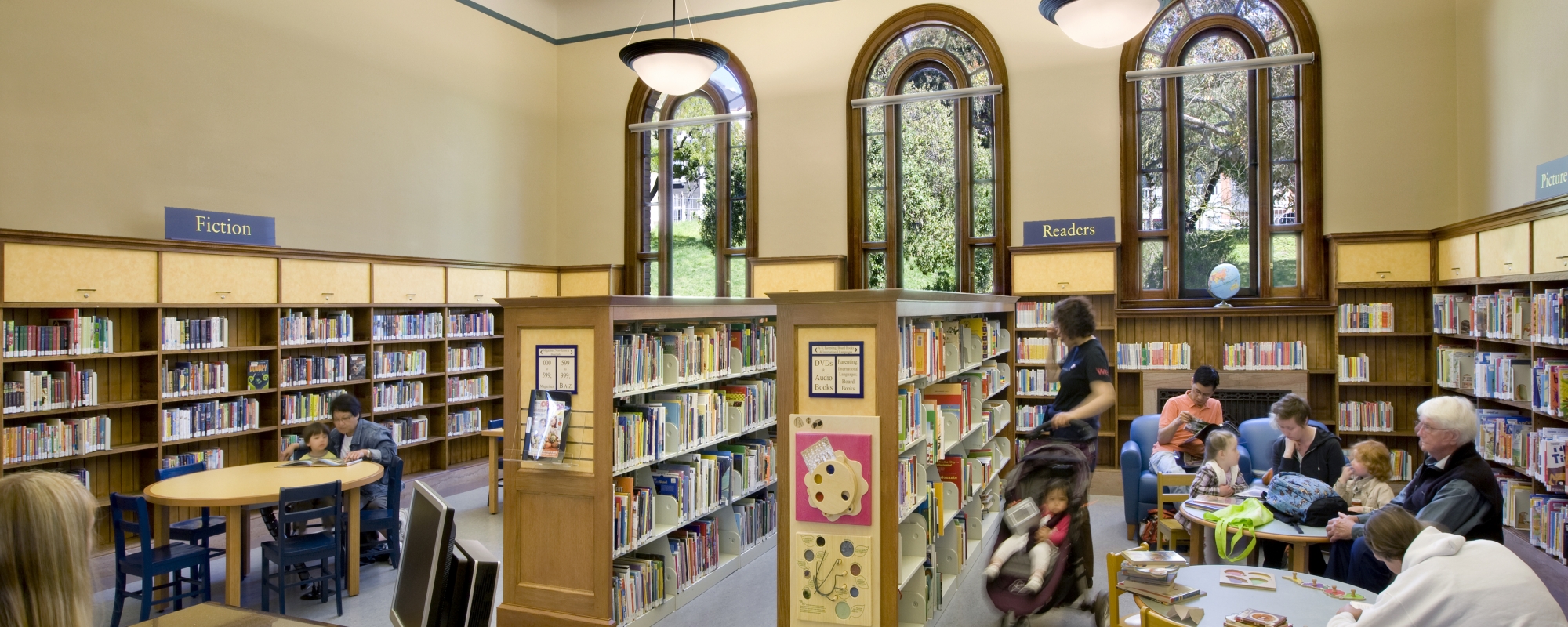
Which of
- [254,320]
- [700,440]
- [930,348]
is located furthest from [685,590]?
[254,320]

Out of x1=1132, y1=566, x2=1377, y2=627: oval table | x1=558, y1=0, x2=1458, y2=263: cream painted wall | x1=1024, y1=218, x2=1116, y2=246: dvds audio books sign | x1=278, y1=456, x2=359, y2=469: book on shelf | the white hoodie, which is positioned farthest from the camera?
x1=1024, y1=218, x2=1116, y2=246: dvds audio books sign

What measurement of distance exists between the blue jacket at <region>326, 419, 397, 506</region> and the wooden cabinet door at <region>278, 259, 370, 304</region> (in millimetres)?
1819

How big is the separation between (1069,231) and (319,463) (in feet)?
22.7

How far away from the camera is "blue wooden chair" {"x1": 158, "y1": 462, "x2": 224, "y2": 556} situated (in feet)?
16.3

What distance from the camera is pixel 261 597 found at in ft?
16.9

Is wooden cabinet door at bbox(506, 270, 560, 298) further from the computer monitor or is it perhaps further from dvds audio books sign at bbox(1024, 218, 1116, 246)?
the computer monitor

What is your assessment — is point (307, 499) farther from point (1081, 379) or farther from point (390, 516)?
point (1081, 379)

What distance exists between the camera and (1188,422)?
239 inches

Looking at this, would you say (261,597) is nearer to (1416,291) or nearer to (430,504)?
(430,504)

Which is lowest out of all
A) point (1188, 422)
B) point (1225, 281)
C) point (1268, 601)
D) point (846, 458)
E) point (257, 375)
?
point (1268, 601)

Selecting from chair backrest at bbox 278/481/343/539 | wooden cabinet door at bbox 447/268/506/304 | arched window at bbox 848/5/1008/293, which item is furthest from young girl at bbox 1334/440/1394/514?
wooden cabinet door at bbox 447/268/506/304

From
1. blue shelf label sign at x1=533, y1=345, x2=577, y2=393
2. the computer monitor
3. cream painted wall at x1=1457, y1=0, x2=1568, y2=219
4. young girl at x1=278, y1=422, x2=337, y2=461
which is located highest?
cream painted wall at x1=1457, y1=0, x2=1568, y2=219

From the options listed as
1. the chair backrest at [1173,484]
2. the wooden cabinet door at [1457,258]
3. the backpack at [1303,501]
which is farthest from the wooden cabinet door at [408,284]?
the wooden cabinet door at [1457,258]

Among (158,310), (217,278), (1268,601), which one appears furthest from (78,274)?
(1268,601)
